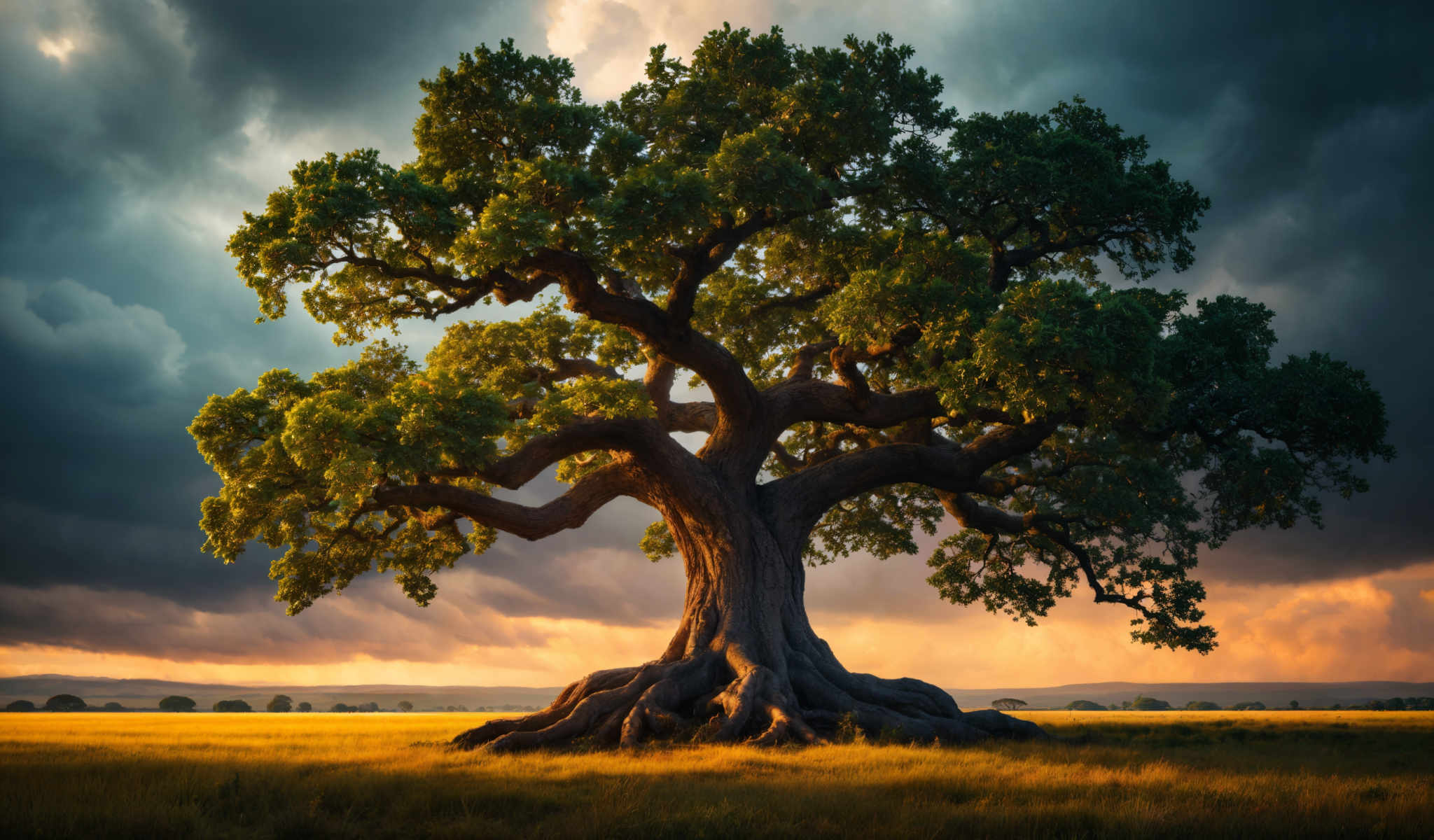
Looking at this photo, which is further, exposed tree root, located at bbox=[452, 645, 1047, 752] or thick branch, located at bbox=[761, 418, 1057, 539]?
thick branch, located at bbox=[761, 418, 1057, 539]

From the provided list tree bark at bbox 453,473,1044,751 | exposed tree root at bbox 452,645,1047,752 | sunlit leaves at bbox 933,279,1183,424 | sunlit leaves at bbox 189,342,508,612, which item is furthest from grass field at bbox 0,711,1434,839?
sunlit leaves at bbox 933,279,1183,424

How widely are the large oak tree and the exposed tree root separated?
0.07m

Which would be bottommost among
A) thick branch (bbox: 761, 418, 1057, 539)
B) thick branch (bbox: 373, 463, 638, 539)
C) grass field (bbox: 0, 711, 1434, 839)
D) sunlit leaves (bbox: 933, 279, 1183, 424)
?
grass field (bbox: 0, 711, 1434, 839)

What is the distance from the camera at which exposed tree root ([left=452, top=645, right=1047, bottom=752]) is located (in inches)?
572

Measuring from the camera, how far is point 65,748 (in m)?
13.8

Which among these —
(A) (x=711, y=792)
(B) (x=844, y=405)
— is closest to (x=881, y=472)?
(B) (x=844, y=405)

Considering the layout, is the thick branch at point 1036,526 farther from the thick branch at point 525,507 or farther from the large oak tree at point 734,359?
the thick branch at point 525,507

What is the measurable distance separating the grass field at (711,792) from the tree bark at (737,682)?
1384mm

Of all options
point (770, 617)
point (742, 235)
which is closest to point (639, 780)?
point (770, 617)

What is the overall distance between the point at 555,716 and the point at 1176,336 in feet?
50.7

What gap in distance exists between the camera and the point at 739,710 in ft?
48.4

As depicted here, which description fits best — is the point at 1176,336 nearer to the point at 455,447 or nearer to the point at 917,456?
the point at 917,456

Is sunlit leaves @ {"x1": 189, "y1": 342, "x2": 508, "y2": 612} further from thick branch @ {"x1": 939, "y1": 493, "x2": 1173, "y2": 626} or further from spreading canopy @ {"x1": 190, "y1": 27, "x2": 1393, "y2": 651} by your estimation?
thick branch @ {"x1": 939, "y1": 493, "x2": 1173, "y2": 626}

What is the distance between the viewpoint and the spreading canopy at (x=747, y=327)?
14344mm
